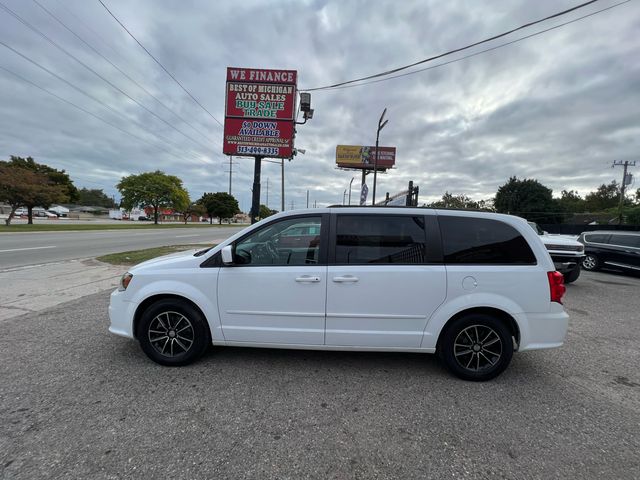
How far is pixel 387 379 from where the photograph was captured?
3.04m

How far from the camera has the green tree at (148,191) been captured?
50.2 m

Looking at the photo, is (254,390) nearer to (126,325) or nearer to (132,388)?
(132,388)

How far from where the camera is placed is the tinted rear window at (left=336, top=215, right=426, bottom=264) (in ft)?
10.1

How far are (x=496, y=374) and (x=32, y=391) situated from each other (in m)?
4.36

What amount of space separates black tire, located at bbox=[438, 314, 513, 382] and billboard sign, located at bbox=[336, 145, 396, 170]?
52903 millimetres

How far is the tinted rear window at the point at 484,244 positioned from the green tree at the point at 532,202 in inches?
2298

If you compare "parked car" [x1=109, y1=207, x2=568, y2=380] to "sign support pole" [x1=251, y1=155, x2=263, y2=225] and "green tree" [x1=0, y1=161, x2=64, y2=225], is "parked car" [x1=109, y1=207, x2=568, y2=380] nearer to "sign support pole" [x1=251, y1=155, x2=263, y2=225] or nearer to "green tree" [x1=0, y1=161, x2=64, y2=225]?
"sign support pole" [x1=251, y1=155, x2=263, y2=225]

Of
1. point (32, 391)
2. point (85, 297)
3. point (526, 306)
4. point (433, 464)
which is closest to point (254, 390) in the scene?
point (433, 464)

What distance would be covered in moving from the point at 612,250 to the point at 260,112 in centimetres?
1434

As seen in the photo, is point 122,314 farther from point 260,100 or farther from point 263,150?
point 260,100

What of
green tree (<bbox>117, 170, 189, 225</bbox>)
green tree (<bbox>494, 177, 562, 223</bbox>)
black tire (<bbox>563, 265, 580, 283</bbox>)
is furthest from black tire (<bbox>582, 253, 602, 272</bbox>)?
green tree (<bbox>117, 170, 189, 225</bbox>)

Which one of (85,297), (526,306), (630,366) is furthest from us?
(85,297)

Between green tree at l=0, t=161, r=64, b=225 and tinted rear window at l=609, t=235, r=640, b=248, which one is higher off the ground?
green tree at l=0, t=161, r=64, b=225

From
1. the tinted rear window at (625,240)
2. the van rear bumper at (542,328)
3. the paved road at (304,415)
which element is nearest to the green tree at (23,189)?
the paved road at (304,415)
